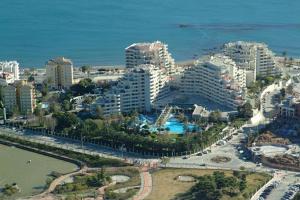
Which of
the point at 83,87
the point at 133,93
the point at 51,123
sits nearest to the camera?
the point at 51,123

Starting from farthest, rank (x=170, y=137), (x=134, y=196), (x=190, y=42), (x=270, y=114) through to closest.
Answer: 1. (x=190, y=42)
2. (x=270, y=114)
3. (x=170, y=137)
4. (x=134, y=196)

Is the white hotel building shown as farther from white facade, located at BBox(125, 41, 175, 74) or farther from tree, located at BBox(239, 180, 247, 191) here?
tree, located at BBox(239, 180, 247, 191)

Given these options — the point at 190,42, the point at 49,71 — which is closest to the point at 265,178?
the point at 49,71

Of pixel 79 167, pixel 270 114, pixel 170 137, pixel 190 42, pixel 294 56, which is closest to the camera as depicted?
pixel 79 167

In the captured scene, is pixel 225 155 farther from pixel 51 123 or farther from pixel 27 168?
pixel 51 123

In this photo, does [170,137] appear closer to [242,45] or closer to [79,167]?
[79,167]

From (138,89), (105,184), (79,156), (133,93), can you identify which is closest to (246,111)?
(138,89)

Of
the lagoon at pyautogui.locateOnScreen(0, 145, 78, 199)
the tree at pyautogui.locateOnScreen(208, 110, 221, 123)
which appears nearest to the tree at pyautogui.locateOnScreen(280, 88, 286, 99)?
the tree at pyautogui.locateOnScreen(208, 110, 221, 123)
